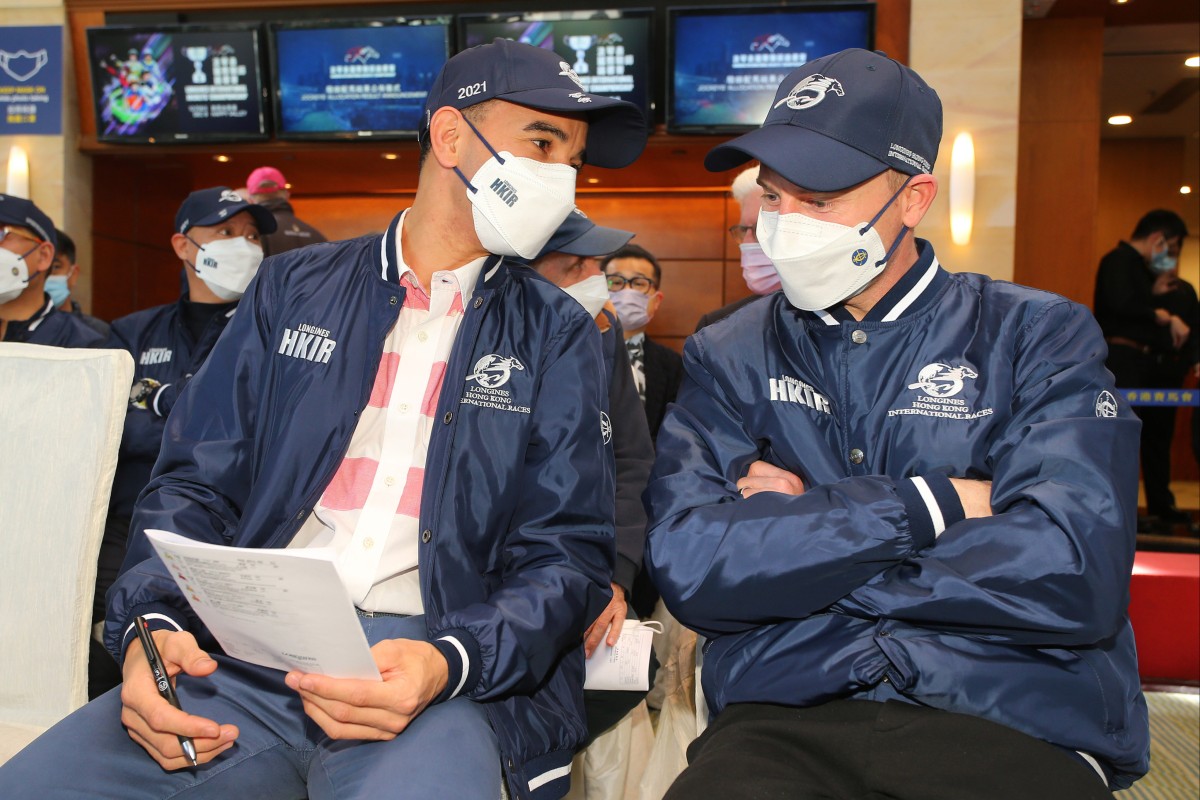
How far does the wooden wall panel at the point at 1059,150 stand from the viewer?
5.84m

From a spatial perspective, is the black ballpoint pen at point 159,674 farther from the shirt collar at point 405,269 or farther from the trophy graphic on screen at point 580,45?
the trophy graphic on screen at point 580,45

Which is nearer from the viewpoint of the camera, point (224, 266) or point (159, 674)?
point (159, 674)

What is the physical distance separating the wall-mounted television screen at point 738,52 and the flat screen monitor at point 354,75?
1369mm

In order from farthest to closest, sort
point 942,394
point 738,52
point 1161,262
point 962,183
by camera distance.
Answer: point 1161,262 < point 738,52 < point 962,183 < point 942,394

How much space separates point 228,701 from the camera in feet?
4.65

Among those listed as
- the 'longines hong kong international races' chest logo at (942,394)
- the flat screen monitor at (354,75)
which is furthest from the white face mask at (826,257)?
the flat screen monitor at (354,75)

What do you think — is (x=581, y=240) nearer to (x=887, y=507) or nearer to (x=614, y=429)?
(x=614, y=429)

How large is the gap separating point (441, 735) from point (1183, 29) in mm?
7176

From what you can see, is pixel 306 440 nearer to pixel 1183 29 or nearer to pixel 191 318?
pixel 191 318

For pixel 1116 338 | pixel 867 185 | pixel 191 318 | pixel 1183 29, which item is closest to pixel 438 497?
pixel 867 185

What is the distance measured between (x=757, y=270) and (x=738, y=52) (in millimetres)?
2981

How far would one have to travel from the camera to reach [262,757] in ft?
4.53

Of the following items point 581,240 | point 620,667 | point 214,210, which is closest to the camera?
point 620,667

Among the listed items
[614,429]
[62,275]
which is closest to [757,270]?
[614,429]
